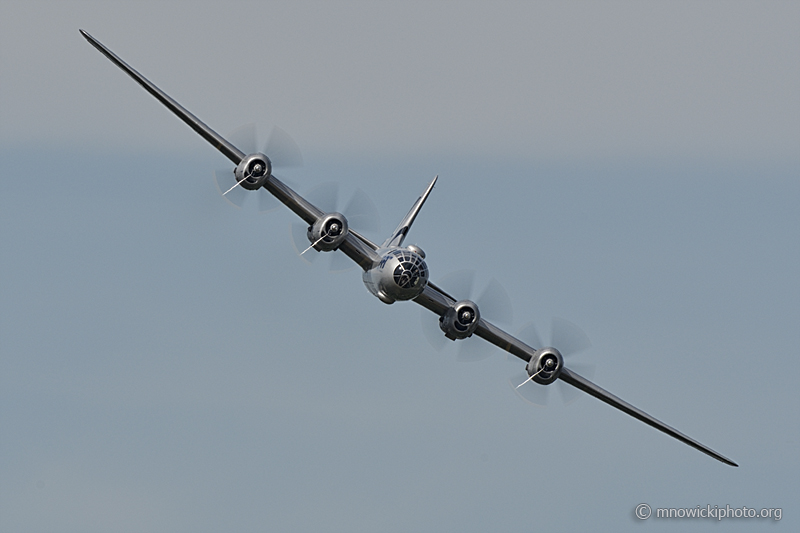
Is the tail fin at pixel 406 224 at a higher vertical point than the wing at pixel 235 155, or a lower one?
higher

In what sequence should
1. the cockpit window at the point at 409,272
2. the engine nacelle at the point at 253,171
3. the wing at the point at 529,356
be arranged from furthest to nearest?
the wing at the point at 529,356 < the engine nacelle at the point at 253,171 < the cockpit window at the point at 409,272

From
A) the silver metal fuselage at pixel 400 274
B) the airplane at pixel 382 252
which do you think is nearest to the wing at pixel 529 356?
the airplane at pixel 382 252

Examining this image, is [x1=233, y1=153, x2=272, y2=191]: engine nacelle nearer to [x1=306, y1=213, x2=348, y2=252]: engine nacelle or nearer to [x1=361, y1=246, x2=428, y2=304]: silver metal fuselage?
[x1=306, y1=213, x2=348, y2=252]: engine nacelle

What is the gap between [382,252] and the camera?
79875 mm

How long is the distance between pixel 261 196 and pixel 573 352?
931 inches

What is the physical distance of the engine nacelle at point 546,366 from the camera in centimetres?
8688

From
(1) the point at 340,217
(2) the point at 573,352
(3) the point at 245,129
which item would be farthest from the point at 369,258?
(2) the point at 573,352

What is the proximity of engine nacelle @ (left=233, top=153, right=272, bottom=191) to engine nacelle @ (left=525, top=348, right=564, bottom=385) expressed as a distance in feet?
73.7

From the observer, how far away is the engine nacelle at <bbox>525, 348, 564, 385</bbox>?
86.9m

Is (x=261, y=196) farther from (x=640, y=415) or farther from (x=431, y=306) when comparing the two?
(x=640, y=415)

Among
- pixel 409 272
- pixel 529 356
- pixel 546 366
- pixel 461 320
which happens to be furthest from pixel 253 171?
pixel 546 366

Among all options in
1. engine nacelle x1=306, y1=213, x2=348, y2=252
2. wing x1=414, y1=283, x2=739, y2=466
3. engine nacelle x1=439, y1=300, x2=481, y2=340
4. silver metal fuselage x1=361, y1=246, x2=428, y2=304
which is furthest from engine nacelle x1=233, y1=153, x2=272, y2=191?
engine nacelle x1=439, y1=300, x2=481, y2=340

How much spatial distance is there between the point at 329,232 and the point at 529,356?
58.6 feet

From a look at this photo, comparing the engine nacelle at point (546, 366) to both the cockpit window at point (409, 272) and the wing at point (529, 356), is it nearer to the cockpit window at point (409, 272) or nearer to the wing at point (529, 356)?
the wing at point (529, 356)
